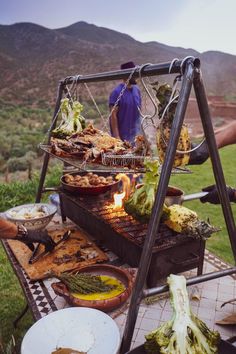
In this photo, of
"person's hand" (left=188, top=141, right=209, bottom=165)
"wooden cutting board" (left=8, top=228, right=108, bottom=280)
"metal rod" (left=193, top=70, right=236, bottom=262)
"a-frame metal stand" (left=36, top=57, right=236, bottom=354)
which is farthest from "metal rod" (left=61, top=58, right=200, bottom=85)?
"wooden cutting board" (left=8, top=228, right=108, bottom=280)

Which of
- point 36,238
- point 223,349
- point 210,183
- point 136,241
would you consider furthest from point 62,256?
point 210,183

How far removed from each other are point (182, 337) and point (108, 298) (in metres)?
0.78

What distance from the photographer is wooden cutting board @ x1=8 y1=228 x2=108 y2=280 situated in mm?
2812

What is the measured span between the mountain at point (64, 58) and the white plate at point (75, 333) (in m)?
24.1

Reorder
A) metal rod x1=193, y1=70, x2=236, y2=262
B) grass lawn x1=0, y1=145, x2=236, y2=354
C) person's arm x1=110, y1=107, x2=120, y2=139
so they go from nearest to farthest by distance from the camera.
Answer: metal rod x1=193, y1=70, x2=236, y2=262 → grass lawn x1=0, y1=145, x2=236, y2=354 → person's arm x1=110, y1=107, x2=120, y2=139

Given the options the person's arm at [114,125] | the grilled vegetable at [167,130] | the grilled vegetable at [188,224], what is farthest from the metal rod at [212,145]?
the person's arm at [114,125]

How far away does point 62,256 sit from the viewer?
304 cm

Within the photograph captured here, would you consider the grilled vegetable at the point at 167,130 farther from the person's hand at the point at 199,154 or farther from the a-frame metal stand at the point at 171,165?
the a-frame metal stand at the point at 171,165

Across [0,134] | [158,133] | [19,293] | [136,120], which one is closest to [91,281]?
[158,133]

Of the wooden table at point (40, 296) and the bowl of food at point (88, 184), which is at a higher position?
the bowl of food at point (88, 184)

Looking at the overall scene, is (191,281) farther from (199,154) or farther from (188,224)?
(199,154)

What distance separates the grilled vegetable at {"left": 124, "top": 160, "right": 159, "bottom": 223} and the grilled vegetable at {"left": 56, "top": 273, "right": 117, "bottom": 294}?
0.61 m

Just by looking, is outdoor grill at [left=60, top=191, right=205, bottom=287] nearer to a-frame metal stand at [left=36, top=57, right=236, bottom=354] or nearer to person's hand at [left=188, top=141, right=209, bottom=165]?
a-frame metal stand at [left=36, top=57, right=236, bottom=354]

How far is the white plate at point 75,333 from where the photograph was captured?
1884mm
